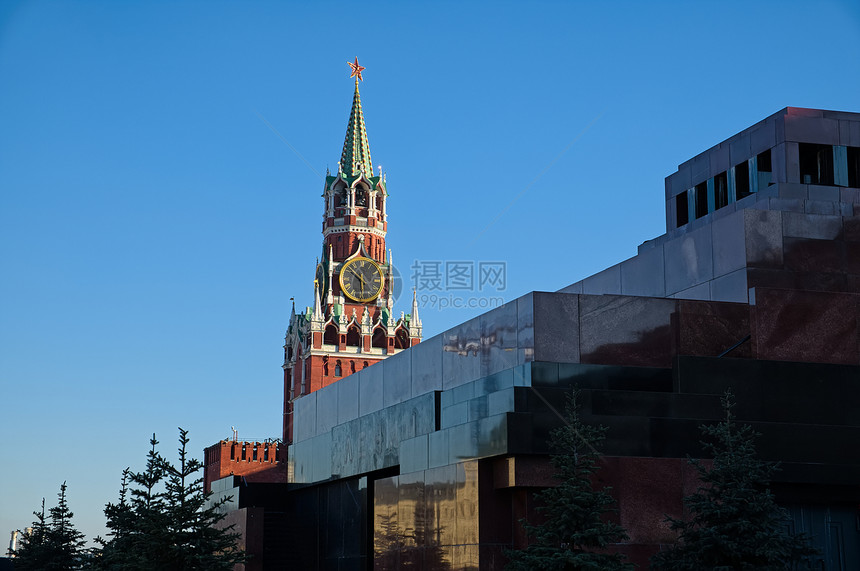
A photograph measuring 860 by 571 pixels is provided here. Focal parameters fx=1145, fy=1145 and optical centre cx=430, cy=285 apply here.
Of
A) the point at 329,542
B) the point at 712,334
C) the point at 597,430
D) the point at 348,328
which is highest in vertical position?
the point at 348,328

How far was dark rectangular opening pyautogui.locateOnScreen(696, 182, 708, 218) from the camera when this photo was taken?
30953mm

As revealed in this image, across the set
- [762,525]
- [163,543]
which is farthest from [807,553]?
[163,543]

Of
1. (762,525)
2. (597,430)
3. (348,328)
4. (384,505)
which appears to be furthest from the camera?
(348,328)

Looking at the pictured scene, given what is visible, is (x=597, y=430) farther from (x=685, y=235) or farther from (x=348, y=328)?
(x=348, y=328)

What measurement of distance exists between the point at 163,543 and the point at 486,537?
25.4ft

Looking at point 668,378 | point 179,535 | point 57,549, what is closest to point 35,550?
point 57,549

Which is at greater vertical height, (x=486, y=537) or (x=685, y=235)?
(x=685, y=235)

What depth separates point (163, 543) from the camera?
25.3 m

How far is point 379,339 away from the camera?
364 feet

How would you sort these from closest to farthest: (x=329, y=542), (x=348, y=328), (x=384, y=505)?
(x=384, y=505) → (x=329, y=542) → (x=348, y=328)

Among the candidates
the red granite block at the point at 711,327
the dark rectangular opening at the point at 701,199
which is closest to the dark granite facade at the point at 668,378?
the red granite block at the point at 711,327

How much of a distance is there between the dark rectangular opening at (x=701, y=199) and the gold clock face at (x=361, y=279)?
81.2 metres

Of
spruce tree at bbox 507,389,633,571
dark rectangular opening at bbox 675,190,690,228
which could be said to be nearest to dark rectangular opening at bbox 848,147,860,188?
dark rectangular opening at bbox 675,190,690,228

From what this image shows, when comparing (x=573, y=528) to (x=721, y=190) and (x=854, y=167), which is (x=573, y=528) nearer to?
(x=721, y=190)
